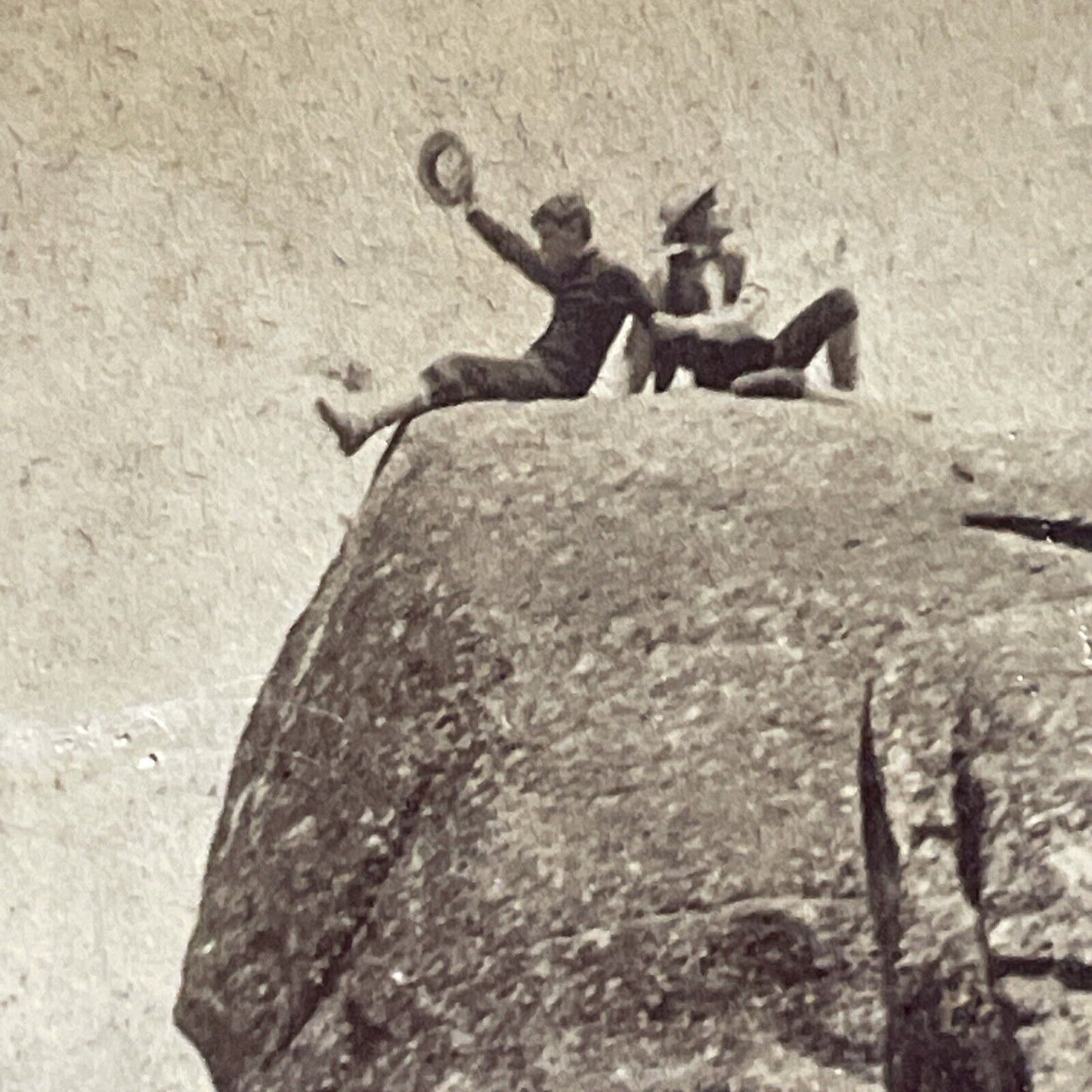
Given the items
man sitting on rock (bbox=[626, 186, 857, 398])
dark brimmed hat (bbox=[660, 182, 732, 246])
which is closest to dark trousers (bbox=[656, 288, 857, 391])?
man sitting on rock (bbox=[626, 186, 857, 398])

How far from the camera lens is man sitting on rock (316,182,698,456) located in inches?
82.1

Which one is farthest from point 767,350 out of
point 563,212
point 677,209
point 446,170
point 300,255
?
point 300,255

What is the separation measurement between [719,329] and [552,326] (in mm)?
255

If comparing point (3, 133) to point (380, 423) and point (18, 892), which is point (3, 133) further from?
point (18, 892)

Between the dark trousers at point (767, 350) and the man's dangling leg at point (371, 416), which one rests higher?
the man's dangling leg at point (371, 416)

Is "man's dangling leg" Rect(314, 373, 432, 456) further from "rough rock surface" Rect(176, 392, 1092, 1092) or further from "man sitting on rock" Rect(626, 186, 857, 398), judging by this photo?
"man sitting on rock" Rect(626, 186, 857, 398)

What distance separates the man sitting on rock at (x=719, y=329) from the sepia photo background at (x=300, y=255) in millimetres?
33

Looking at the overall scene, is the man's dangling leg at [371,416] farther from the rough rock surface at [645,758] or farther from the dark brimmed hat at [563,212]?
the dark brimmed hat at [563,212]

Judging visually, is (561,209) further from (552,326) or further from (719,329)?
(719,329)

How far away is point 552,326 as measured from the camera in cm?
212

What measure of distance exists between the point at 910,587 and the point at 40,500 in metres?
1.29

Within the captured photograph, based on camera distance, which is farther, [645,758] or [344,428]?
[344,428]

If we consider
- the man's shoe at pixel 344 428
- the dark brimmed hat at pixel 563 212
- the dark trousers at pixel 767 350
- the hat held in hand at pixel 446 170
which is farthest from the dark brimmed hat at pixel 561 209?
the man's shoe at pixel 344 428

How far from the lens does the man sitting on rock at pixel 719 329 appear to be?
2057 millimetres
